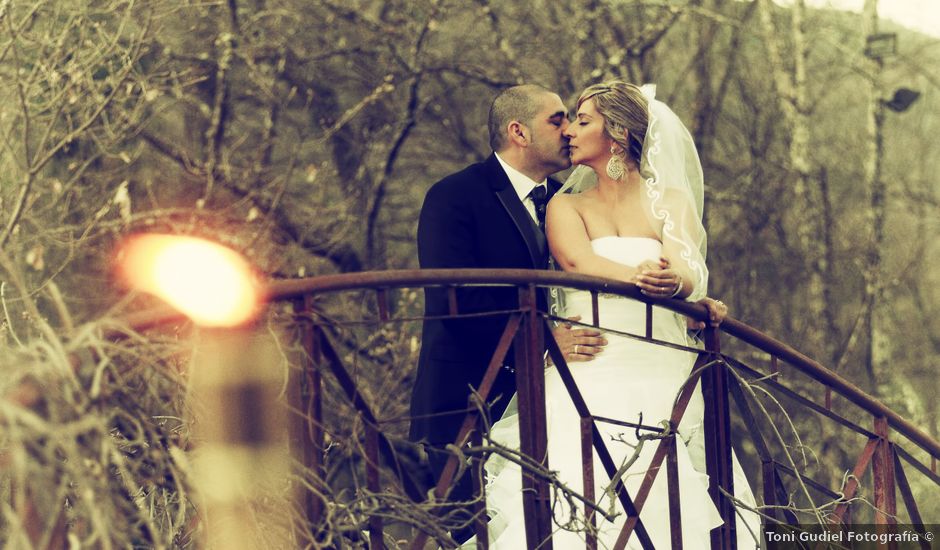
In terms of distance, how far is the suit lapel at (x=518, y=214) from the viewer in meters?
4.77

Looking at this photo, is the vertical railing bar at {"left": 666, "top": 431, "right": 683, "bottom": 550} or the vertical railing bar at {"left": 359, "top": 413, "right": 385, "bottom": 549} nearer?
the vertical railing bar at {"left": 359, "top": 413, "right": 385, "bottom": 549}

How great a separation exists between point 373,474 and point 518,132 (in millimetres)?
1994

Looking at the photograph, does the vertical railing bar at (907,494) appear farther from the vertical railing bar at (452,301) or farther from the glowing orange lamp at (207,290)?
the glowing orange lamp at (207,290)

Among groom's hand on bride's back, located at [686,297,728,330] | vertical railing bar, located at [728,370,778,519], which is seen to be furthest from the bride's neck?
vertical railing bar, located at [728,370,778,519]

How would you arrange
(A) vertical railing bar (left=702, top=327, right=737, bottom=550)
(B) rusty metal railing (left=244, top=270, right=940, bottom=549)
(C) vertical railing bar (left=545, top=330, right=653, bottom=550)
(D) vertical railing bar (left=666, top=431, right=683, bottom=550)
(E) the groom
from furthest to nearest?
(E) the groom → (A) vertical railing bar (left=702, top=327, right=737, bottom=550) → (D) vertical railing bar (left=666, top=431, right=683, bottom=550) → (C) vertical railing bar (left=545, top=330, right=653, bottom=550) → (B) rusty metal railing (left=244, top=270, right=940, bottom=549)

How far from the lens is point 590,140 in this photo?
4816 mm

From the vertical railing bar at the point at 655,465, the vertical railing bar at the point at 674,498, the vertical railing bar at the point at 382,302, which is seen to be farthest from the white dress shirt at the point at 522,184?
the vertical railing bar at the point at 382,302

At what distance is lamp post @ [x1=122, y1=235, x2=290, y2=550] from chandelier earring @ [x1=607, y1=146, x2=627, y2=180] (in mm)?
1709

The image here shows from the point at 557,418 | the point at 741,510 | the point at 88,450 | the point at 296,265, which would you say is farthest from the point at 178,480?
the point at 296,265

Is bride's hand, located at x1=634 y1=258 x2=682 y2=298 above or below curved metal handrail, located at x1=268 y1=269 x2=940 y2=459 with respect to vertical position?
above

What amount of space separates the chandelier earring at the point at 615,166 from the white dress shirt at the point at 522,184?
36cm

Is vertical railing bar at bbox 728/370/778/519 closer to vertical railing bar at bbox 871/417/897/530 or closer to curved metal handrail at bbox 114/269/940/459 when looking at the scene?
curved metal handrail at bbox 114/269/940/459

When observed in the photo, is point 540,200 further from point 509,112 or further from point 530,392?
point 530,392

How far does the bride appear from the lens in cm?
436
